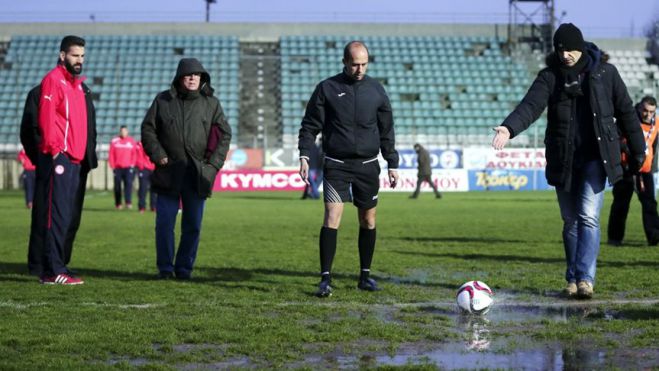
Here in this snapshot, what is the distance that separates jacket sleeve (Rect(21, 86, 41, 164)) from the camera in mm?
9930

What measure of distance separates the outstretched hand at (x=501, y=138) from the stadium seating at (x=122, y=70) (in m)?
36.5

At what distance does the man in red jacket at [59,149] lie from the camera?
381 inches

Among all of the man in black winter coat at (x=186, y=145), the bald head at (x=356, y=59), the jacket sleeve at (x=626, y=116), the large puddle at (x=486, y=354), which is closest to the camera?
the large puddle at (x=486, y=354)

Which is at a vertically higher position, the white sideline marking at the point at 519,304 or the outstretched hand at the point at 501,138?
the outstretched hand at the point at 501,138

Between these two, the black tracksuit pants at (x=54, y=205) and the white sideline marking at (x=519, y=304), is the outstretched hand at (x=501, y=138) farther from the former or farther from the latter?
the black tracksuit pants at (x=54, y=205)

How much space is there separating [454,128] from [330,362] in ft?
132

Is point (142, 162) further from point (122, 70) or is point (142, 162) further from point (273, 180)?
point (122, 70)

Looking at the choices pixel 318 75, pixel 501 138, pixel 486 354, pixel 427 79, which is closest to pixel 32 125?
pixel 501 138

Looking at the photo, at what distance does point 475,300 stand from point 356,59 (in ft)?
7.53

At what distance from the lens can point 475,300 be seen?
25.0ft

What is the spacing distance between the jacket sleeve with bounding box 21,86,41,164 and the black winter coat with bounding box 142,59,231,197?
38.1 inches

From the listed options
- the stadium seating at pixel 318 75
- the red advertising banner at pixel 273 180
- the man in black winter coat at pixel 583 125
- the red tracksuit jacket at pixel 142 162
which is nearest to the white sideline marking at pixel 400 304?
the man in black winter coat at pixel 583 125

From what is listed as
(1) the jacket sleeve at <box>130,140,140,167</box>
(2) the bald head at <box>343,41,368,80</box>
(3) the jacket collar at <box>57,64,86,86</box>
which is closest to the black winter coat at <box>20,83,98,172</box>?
(3) the jacket collar at <box>57,64,86,86</box>

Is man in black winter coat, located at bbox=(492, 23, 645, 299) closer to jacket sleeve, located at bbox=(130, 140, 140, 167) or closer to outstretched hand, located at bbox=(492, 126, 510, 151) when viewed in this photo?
outstretched hand, located at bbox=(492, 126, 510, 151)
